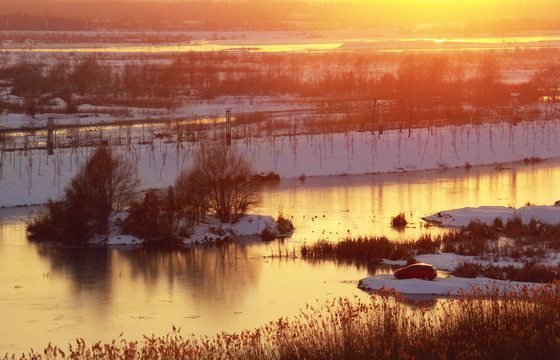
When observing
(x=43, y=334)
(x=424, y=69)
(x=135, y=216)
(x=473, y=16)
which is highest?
(x=473, y=16)

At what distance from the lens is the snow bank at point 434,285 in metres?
14.7

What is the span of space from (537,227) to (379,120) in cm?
1585

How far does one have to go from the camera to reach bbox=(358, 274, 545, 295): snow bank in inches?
580

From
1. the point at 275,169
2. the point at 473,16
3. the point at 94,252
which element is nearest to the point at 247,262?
the point at 94,252

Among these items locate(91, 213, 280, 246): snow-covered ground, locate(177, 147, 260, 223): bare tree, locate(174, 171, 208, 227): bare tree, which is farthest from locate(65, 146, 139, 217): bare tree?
locate(177, 147, 260, 223): bare tree

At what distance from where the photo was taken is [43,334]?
12836 mm

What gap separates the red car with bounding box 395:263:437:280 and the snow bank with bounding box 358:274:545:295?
114 millimetres

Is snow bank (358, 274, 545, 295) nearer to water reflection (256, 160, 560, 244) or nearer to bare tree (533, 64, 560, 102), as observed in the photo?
water reflection (256, 160, 560, 244)

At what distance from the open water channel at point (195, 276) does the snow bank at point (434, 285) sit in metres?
0.36

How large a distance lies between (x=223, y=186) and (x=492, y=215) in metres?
6.11

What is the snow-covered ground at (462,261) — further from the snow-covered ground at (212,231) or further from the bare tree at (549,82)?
the bare tree at (549,82)

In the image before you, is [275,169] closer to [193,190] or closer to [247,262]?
[193,190]

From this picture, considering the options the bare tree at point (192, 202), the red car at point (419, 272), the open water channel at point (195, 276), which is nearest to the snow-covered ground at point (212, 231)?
the bare tree at point (192, 202)

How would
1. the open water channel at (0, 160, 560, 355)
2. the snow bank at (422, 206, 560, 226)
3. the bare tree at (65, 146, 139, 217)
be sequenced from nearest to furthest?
1. the open water channel at (0, 160, 560, 355)
2. the snow bank at (422, 206, 560, 226)
3. the bare tree at (65, 146, 139, 217)
